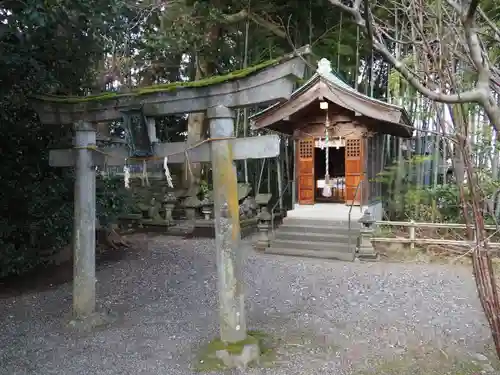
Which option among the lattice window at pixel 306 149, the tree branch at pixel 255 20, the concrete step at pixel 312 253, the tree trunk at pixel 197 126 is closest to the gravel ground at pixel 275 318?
the concrete step at pixel 312 253

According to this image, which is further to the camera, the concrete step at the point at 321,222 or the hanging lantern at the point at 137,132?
the concrete step at the point at 321,222

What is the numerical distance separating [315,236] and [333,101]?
10.4ft

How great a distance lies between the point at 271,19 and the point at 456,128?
10167 mm

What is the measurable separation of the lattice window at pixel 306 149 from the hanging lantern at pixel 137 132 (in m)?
7.02

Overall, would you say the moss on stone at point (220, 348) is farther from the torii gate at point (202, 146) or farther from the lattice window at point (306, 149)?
the lattice window at point (306, 149)

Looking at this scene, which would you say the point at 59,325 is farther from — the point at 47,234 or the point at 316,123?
the point at 316,123

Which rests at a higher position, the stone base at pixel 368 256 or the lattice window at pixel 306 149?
the lattice window at pixel 306 149

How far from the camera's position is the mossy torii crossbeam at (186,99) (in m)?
3.83

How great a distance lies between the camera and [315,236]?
30.5ft

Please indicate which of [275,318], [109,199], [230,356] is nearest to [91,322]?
[230,356]

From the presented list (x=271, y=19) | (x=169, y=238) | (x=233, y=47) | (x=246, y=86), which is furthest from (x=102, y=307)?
(x=233, y=47)

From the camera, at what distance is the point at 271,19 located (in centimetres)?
1188

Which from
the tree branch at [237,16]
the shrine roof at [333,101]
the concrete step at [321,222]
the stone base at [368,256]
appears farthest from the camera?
the tree branch at [237,16]

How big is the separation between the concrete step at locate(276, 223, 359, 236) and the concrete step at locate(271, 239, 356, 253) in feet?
1.04
